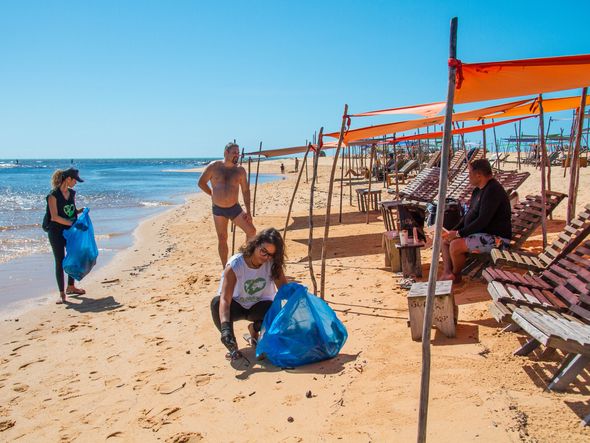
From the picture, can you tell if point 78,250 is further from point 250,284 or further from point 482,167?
point 482,167

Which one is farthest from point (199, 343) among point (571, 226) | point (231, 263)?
point (571, 226)

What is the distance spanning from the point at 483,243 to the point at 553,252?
696 millimetres

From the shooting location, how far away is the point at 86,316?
221 inches

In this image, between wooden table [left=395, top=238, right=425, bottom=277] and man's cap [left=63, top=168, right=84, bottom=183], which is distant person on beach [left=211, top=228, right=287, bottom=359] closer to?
wooden table [left=395, top=238, right=425, bottom=277]

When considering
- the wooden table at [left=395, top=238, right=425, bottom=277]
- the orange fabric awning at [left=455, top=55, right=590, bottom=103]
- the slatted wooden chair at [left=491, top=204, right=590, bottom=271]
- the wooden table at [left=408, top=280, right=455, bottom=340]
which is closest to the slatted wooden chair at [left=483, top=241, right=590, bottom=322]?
the slatted wooden chair at [left=491, top=204, right=590, bottom=271]

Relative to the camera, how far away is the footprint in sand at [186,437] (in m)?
2.69

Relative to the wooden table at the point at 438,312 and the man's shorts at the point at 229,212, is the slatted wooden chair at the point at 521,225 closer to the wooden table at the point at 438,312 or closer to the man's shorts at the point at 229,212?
the wooden table at the point at 438,312

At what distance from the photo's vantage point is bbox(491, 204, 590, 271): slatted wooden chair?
418 centimetres

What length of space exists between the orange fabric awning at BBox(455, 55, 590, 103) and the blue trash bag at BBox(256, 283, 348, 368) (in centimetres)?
166

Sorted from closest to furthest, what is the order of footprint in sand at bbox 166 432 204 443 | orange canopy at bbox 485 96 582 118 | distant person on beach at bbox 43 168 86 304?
footprint in sand at bbox 166 432 204 443 < distant person on beach at bbox 43 168 86 304 < orange canopy at bbox 485 96 582 118

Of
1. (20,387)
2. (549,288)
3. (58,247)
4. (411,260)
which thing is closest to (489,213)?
(411,260)

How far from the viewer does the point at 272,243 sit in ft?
11.8

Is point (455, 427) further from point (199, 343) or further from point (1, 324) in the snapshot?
point (1, 324)

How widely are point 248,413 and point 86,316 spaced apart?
3402 millimetres
